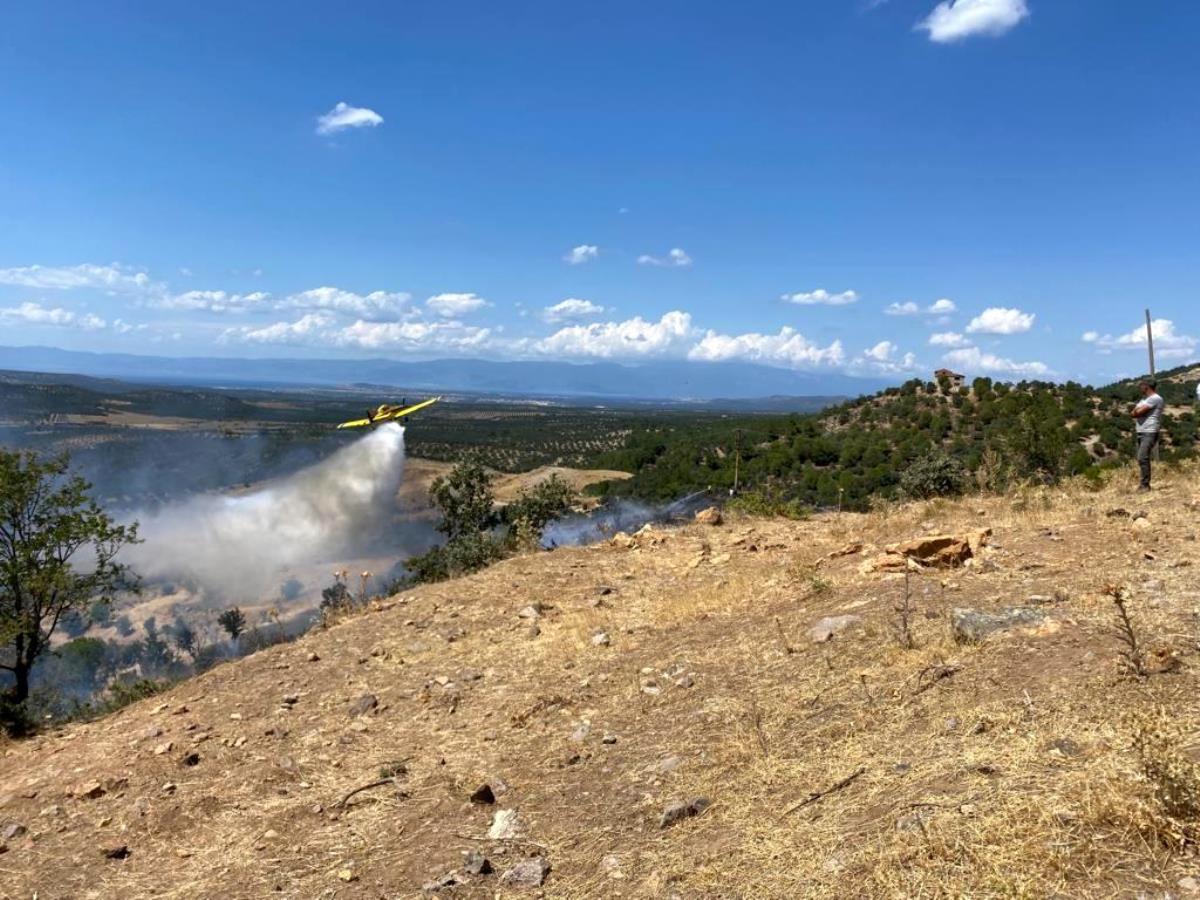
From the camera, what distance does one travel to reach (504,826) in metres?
5.03

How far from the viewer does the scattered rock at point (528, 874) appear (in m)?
4.34

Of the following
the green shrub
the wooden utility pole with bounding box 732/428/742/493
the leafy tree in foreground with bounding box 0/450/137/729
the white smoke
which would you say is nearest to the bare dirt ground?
the leafy tree in foreground with bounding box 0/450/137/729

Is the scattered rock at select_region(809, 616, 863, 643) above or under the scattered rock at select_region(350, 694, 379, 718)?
above

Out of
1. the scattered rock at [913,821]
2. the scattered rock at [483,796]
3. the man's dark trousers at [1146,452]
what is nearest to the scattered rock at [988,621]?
the scattered rock at [913,821]

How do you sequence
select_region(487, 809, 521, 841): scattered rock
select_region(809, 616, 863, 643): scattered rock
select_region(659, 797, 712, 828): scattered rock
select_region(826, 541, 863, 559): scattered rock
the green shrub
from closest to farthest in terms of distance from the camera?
1. select_region(659, 797, 712, 828): scattered rock
2. select_region(487, 809, 521, 841): scattered rock
3. select_region(809, 616, 863, 643): scattered rock
4. select_region(826, 541, 863, 559): scattered rock
5. the green shrub

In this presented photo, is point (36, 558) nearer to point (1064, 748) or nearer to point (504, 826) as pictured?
point (504, 826)

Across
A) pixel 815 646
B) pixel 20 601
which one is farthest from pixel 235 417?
pixel 815 646

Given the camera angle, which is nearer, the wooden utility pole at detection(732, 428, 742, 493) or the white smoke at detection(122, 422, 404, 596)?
the wooden utility pole at detection(732, 428, 742, 493)

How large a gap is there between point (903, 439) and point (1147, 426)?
37.7 metres

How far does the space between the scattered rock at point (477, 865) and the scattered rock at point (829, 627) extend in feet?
12.6

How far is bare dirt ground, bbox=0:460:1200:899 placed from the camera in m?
3.71

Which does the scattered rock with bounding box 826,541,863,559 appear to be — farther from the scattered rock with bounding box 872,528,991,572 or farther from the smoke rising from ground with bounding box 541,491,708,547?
the smoke rising from ground with bounding box 541,491,708,547

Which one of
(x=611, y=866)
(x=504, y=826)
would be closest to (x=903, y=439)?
(x=504, y=826)

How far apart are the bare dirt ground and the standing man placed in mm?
1382
